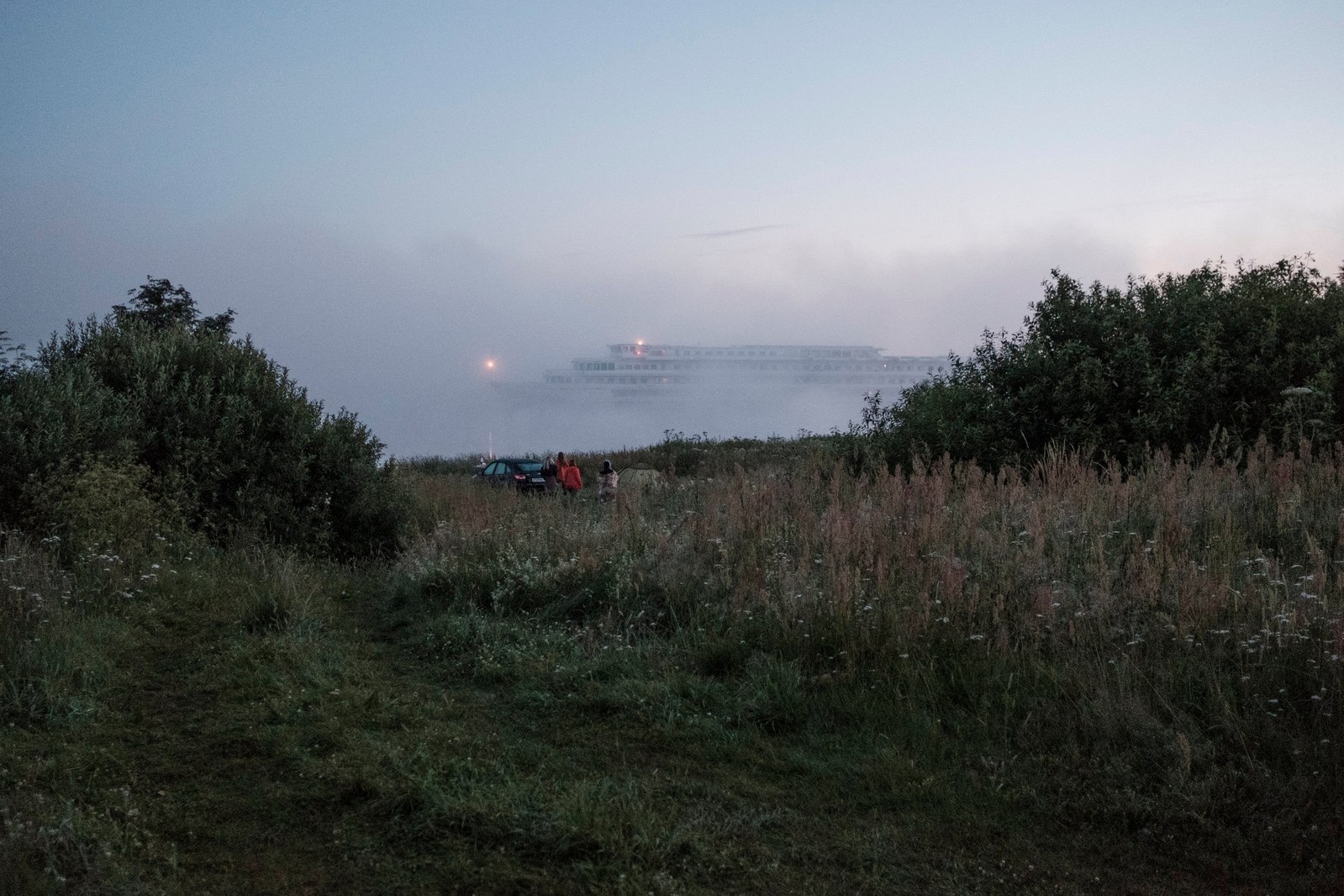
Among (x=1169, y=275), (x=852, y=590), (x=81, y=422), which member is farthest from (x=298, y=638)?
(x=1169, y=275)

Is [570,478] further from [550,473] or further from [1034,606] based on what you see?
[1034,606]

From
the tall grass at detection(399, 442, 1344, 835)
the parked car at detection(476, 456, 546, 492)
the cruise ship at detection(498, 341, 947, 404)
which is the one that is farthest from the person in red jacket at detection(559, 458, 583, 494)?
the cruise ship at detection(498, 341, 947, 404)

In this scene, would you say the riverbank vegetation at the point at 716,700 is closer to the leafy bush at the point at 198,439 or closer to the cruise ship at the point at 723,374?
the leafy bush at the point at 198,439

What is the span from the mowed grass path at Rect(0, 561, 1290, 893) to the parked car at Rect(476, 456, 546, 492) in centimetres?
2170

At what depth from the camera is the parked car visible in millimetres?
28219

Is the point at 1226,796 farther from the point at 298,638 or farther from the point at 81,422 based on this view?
the point at 81,422

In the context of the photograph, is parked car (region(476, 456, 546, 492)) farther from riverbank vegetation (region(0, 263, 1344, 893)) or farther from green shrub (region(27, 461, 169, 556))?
riverbank vegetation (region(0, 263, 1344, 893))

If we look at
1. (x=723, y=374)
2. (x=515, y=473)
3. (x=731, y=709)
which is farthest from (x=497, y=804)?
(x=723, y=374)

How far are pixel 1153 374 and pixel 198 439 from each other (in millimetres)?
13765

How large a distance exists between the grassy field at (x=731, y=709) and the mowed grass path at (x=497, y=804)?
0.02 meters

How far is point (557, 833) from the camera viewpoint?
4090mm

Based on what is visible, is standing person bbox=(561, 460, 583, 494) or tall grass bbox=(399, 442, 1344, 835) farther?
standing person bbox=(561, 460, 583, 494)

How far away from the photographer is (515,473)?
2920 centimetres

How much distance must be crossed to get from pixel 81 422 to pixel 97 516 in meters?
1.70
